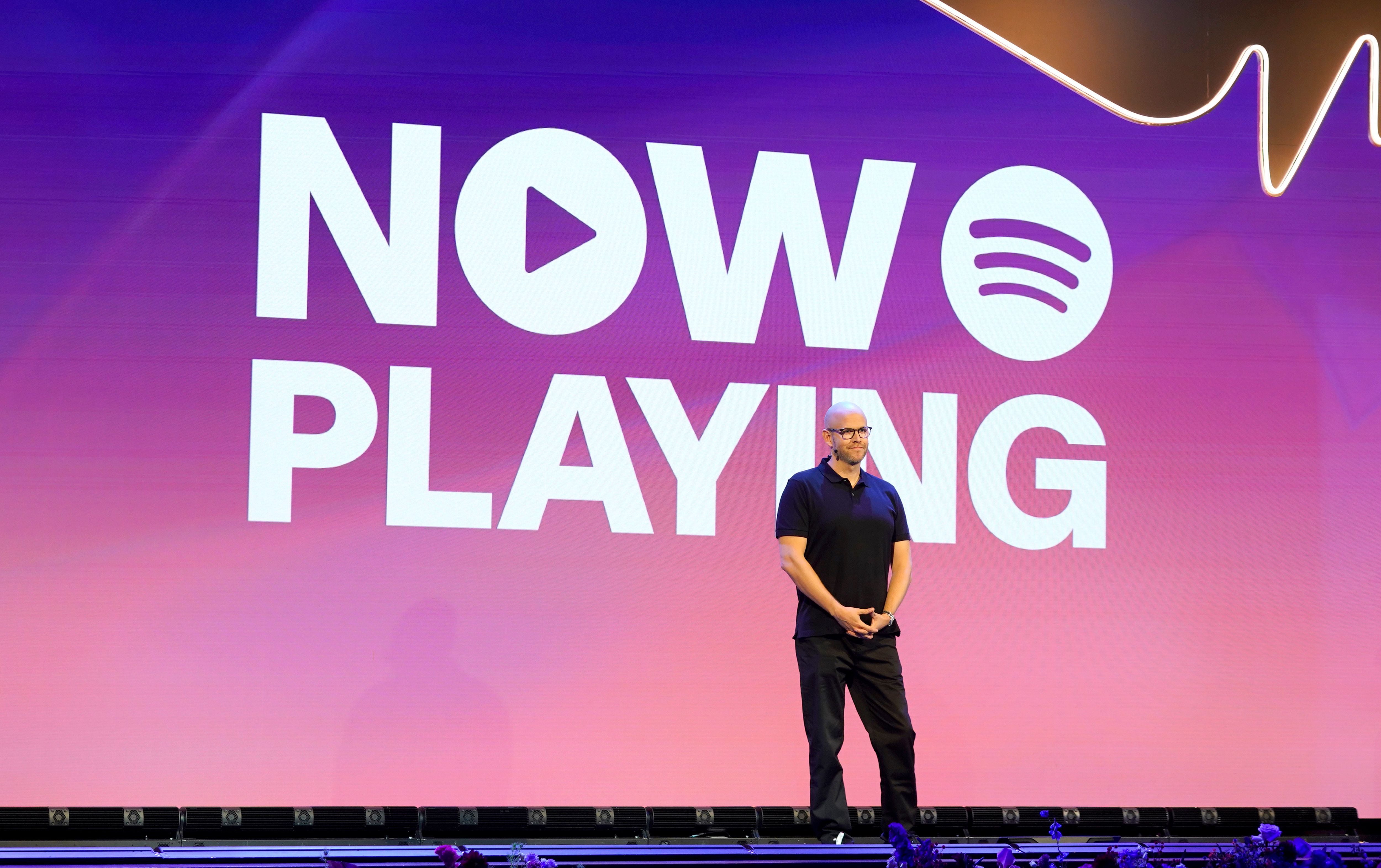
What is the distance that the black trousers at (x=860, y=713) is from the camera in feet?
12.6

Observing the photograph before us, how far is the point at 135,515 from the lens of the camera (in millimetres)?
4516

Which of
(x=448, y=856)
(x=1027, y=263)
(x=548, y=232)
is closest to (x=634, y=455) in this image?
(x=548, y=232)

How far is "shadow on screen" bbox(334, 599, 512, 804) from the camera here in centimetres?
460

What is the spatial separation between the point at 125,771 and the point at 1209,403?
13.0ft

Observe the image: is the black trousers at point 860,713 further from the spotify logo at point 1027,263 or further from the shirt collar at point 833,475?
the spotify logo at point 1027,263

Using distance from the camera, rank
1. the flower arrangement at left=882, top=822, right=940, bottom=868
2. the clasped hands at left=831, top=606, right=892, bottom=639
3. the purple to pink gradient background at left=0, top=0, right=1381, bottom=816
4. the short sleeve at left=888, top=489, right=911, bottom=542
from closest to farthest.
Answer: the flower arrangement at left=882, top=822, right=940, bottom=868
the clasped hands at left=831, top=606, right=892, bottom=639
the short sleeve at left=888, top=489, right=911, bottom=542
the purple to pink gradient background at left=0, top=0, right=1381, bottom=816

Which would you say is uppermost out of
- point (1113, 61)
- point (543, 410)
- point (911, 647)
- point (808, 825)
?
point (1113, 61)

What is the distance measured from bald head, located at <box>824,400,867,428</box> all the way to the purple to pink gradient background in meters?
0.99

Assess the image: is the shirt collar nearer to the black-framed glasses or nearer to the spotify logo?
the black-framed glasses

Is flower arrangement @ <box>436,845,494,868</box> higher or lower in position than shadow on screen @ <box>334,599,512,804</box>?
higher

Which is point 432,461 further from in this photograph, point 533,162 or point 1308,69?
point 1308,69

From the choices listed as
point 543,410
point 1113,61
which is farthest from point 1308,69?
point 543,410

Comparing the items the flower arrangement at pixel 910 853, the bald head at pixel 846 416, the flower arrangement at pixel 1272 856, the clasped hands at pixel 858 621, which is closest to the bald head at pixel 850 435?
the bald head at pixel 846 416

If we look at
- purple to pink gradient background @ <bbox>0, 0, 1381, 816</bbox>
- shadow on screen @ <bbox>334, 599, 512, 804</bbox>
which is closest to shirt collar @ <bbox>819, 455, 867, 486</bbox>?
purple to pink gradient background @ <bbox>0, 0, 1381, 816</bbox>
